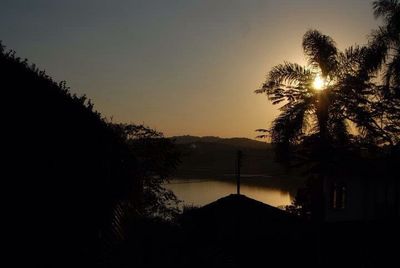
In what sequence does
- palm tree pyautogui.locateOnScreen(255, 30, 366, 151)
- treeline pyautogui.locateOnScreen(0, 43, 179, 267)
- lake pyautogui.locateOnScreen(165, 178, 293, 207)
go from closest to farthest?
treeline pyautogui.locateOnScreen(0, 43, 179, 267) → palm tree pyautogui.locateOnScreen(255, 30, 366, 151) → lake pyautogui.locateOnScreen(165, 178, 293, 207)

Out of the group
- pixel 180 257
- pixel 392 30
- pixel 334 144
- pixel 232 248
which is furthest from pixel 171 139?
pixel 392 30

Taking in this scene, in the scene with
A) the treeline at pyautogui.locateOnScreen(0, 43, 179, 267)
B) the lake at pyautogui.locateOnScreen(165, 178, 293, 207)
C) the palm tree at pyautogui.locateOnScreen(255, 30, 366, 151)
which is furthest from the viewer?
the lake at pyautogui.locateOnScreen(165, 178, 293, 207)

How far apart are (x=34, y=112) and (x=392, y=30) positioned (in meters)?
27.5

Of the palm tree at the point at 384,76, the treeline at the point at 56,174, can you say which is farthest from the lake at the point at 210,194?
the treeline at the point at 56,174

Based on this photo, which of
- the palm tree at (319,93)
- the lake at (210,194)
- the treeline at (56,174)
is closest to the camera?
the treeline at (56,174)

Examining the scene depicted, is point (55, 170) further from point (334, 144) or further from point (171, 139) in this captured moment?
point (334, 144)

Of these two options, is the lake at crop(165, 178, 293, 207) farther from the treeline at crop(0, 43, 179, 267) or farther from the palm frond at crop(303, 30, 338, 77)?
the treeline at crop(0, 43, 179, 267)

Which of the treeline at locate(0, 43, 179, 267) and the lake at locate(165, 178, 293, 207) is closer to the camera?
the treeline at locate(0, 43, 179, 267)

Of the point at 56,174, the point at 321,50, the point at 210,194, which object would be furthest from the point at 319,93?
the point at 210,194

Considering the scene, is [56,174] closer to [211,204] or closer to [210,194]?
[211,204]

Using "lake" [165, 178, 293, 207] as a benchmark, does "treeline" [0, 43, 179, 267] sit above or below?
above

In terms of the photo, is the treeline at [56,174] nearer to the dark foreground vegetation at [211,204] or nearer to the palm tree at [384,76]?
the dark foreground vegetation at [211,204]

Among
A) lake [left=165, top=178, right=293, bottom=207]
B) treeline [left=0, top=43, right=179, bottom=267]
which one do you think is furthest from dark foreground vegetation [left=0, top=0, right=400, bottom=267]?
lake [left=165, top=178, right=293, bottom=207]

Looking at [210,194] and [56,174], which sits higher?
[56,174]
